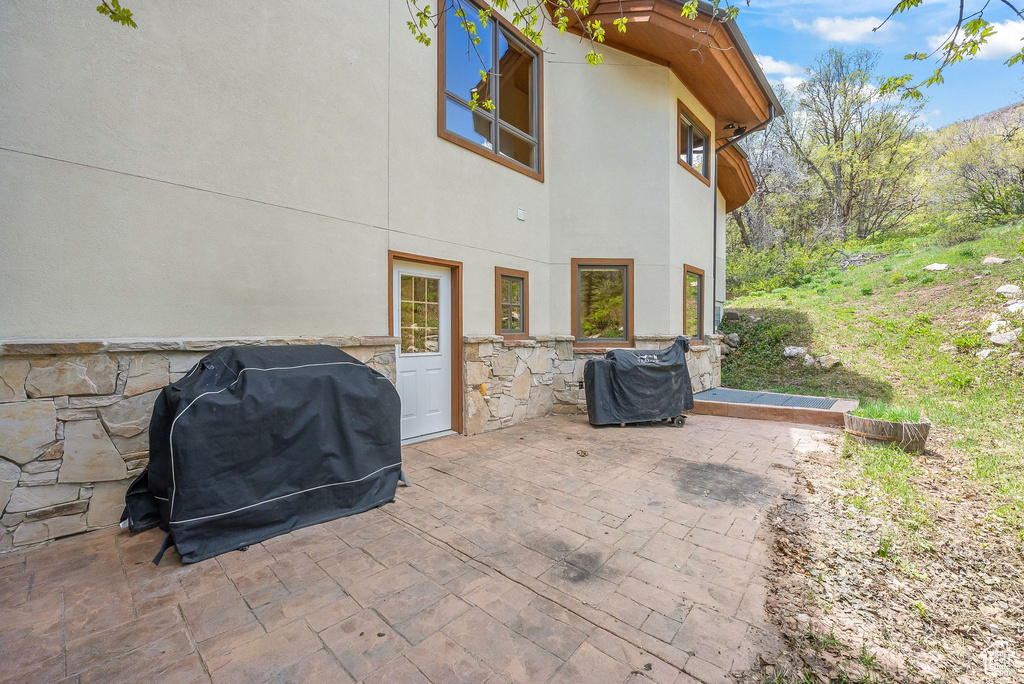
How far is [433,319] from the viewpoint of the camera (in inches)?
204

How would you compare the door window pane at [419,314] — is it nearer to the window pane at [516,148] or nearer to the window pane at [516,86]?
the window pane at [516,148]

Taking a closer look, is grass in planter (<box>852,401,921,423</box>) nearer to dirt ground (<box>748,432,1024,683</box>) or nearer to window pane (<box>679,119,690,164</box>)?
dirt ground (<box>748,432,1024,683</box>)

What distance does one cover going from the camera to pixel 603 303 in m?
6.83

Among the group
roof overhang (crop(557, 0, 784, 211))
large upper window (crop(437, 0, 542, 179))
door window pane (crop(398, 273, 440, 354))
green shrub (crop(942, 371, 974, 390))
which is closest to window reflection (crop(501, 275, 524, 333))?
door window pane (crop(398, 273, 440, 354))

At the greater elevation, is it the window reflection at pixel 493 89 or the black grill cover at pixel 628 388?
the window reflection at pixel 493 89

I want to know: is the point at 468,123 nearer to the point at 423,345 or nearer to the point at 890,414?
the point at 423,345

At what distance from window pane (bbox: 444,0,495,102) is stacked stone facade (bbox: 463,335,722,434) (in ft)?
10.6

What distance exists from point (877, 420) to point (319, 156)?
6261 millimetres

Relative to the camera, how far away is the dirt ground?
171 centimetres

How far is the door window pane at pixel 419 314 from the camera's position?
4871mm

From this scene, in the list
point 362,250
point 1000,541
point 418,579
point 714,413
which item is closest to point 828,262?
point 714,413

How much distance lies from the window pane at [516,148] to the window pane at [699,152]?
11.4 feet

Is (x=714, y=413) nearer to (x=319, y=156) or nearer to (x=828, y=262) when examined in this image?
(x=319, y=156)

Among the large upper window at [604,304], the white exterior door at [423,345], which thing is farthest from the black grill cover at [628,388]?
the white exterior door at [423,345]
